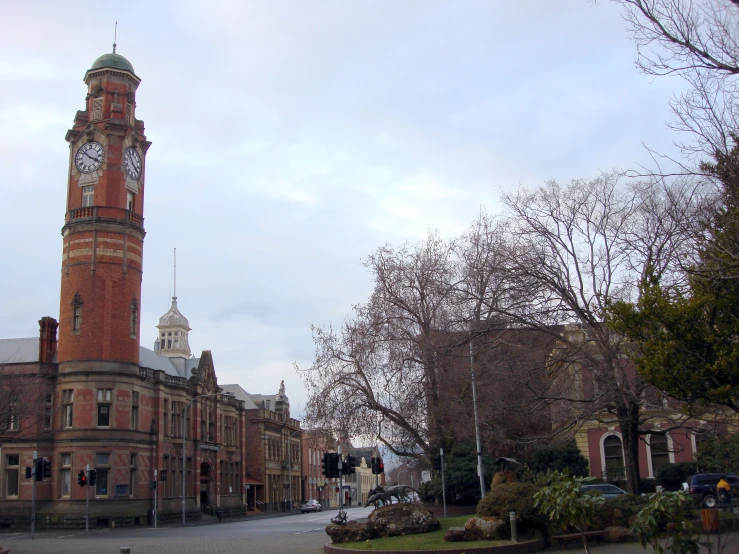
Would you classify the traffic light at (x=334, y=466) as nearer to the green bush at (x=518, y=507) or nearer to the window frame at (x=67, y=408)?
the green bush at (x=518, y=507)

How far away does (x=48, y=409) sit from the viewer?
48.0 metres

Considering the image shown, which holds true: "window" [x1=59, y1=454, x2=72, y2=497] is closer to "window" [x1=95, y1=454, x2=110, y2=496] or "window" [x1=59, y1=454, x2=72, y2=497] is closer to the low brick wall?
"window" [x1=95, y1=454, x2=110, y2=496]

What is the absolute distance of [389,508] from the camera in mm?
23047

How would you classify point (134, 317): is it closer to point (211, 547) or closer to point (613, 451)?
point (211, 547)

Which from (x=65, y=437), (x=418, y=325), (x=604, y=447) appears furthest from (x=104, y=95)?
(x=604, y=447)

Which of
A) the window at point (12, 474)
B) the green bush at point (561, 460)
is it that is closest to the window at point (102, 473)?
the window at point (12, 474)

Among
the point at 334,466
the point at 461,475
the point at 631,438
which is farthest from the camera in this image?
the point at 461,475

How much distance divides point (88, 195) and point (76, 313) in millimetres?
8133

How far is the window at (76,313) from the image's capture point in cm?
4803

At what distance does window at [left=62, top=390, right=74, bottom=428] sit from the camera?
47.3m

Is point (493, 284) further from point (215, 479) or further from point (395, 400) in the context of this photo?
point (215, 479)

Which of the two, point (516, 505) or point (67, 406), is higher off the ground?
point (67, 406)

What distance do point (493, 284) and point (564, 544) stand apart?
10156 mm

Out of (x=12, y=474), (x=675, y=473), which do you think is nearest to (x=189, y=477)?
(x=12, y=474)
